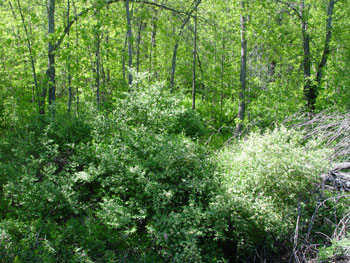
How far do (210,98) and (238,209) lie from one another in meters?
9.43

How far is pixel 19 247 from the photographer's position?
10.6ft

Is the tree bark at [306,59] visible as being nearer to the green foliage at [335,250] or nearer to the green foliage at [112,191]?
the green foliage at [112,191]

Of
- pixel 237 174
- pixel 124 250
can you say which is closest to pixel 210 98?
pixel 237 174

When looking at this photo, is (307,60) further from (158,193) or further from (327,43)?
(158,193)

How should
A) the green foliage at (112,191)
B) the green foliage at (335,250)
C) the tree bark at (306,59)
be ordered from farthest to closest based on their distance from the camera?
the tree bark at (306,59), the green foliage at (112,191), the green foliage at (335,250)

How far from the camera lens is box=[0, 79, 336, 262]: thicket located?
12.6 feet

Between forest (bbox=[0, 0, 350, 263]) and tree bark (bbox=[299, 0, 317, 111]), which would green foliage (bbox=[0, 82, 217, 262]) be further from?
tree bark (bbox=[299, 0, 317, 111])

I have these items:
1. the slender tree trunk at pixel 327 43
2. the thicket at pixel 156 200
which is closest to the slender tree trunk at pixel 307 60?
the slender tree trunk at pixel 327 43

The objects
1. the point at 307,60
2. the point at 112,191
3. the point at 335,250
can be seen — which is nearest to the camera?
the point at 335,250

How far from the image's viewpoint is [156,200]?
173 inches

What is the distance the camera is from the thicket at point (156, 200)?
151 inches

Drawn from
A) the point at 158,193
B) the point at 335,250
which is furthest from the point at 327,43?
the point at 158,193

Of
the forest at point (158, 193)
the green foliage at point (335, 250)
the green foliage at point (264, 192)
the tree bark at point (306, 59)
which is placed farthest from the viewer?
the tree bark at point (306, 59)

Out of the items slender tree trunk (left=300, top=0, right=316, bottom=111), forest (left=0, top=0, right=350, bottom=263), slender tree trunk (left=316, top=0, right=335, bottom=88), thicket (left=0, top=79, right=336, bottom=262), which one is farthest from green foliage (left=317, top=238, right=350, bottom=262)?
slender tree trunk (left=316, top=0, right=335, bottom=88)
